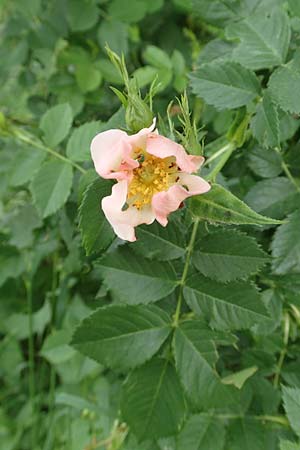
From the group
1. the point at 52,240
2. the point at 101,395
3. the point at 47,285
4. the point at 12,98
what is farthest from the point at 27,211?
the point at 12,98

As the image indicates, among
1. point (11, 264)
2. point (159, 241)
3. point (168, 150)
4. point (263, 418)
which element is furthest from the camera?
point (11, 264)

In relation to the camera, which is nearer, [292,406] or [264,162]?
[292,406]

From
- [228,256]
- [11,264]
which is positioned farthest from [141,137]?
[11,264]

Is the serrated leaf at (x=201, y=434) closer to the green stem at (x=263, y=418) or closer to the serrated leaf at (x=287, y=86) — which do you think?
the green stem at (x=263, y=418)

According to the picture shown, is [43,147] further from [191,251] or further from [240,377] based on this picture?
[240,377]

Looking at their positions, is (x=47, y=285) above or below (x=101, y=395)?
above

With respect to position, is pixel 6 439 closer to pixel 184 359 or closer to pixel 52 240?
pixel 52 240

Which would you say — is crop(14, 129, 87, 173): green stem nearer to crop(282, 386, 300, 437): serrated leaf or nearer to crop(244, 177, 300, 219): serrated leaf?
crop(244, 177, 300, 219): serrated leaf
